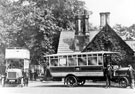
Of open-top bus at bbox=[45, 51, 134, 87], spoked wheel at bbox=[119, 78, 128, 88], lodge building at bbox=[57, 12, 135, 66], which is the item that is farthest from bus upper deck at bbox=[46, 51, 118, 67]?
lodge building at bbox=[57, 12, 135, 66]

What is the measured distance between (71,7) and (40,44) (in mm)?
9715

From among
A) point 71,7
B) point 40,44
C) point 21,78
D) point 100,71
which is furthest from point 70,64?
point 71,7

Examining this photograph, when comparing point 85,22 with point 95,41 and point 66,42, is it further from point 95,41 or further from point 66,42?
point 95,41

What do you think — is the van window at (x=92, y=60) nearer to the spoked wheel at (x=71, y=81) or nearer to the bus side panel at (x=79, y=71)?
the bus side panel at (x=79, y=71)

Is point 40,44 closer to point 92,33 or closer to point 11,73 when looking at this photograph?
point 92,33

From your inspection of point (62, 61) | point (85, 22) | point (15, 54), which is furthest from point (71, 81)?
point (85, 22)

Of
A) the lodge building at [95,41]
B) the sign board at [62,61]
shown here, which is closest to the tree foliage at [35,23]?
the lodge building at [95,41]

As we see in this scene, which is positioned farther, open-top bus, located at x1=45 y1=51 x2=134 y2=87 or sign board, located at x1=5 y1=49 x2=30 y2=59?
sign board, located at x1=5 y1=49 x2=30 y2=59

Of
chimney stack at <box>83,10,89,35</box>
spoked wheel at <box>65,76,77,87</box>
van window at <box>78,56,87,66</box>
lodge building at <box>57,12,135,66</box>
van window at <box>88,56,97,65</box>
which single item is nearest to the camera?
van window at <box>88,56,97,65</box>

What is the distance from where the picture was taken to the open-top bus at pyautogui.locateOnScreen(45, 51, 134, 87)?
2441 centimetres

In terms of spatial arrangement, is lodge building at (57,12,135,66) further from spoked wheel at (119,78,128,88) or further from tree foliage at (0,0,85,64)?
spoked wheel at (119,78,128,88)

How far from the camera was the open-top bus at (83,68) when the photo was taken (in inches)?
961

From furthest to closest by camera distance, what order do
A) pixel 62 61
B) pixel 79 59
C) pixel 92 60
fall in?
pixel 62 61
pixel 79 59
pixel 92 60

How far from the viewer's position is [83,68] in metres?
25.2
